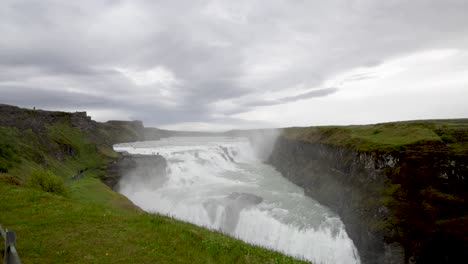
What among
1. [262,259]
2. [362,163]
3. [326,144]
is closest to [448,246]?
[362,163]

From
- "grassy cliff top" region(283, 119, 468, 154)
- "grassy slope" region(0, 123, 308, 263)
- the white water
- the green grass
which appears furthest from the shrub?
"grassy cliff top" region(283, 119, 468, 154)

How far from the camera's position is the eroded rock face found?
24812mm

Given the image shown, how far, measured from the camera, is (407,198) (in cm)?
2820

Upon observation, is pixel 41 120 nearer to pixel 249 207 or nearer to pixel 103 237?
pixel 249 207

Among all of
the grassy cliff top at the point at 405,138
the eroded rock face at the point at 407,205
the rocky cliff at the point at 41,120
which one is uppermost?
the rocky cliff at the point at 41,120

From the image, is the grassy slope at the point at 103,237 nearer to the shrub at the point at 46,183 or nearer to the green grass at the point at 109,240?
the green grass at the point at 109,240

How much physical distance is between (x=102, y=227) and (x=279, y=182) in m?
46.3

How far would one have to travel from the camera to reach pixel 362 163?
1396 inches

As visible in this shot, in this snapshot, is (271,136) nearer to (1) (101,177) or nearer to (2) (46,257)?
(1) (101,177)

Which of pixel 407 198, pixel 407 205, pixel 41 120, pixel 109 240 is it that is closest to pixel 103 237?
pixel 109 240

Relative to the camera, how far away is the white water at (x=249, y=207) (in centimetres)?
2959

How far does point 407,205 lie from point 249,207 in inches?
694

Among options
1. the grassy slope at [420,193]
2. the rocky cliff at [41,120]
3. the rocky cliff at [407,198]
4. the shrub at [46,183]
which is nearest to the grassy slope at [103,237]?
the shrub at [46,183]

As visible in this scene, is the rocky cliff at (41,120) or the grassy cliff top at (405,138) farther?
the rocky cliff at (41,120)
